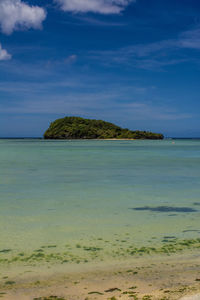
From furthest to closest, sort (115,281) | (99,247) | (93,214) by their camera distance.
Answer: (93,214) < (99,247) < (115,281)

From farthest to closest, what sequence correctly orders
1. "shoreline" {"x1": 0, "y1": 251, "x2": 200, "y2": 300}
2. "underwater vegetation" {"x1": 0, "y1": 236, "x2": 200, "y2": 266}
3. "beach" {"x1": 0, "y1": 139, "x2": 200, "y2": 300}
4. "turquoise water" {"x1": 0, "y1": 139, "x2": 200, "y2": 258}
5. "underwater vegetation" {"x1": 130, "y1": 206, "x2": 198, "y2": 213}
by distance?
"underwater vegetation" {"x1": 130, "y1": 206, "x2": 198, "y2": 213}, "turquoise water" {"x1": 0, "y1": 139, "x2": 200, "y2": 258}, "underwater vegetation" {"x1": 0, "y1": 236, "x2": 200, "y2": 266}, "beach" {"x1": 0, "y1": 139, "x2": 200, "y2": 300}, "shoreline" {"x1": 0, "y1": 251, "x2": 200, "y2": 300}

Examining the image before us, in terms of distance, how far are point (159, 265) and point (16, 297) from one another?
2382 millimetres

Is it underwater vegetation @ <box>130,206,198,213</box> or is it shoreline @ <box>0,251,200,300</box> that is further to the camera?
underwater vegetation @ <box>130,206,198,213</box>

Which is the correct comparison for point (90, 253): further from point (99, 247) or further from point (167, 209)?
point (167, 209)

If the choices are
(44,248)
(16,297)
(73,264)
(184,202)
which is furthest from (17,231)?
(184,202)

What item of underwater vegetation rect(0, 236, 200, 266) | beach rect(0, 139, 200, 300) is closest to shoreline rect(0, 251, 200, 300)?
beach rect(0, 139, 200, 300)

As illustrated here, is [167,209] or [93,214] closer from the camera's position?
[93,214]

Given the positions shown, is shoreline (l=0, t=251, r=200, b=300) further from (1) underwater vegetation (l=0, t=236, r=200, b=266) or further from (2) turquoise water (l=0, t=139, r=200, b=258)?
(2) turquoise water (l=0, t=139, r=200, b=258)

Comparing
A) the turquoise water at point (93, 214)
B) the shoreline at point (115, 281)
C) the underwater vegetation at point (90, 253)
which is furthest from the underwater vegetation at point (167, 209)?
the shoreline at point (115, 281)

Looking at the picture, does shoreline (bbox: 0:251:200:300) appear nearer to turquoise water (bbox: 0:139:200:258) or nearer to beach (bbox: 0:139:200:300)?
beach (bbox: 0:139:200:300)

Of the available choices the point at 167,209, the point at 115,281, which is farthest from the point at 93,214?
the point at 115,281

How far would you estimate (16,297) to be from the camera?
433cm

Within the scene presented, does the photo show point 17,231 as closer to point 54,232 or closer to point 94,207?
point 54,232

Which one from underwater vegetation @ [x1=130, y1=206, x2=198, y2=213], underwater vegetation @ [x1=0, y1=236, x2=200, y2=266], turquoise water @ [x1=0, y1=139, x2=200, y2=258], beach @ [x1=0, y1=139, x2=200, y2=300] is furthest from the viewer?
underwater vegetation @ [x1=130, y1=206, x2=198, y2=213]
